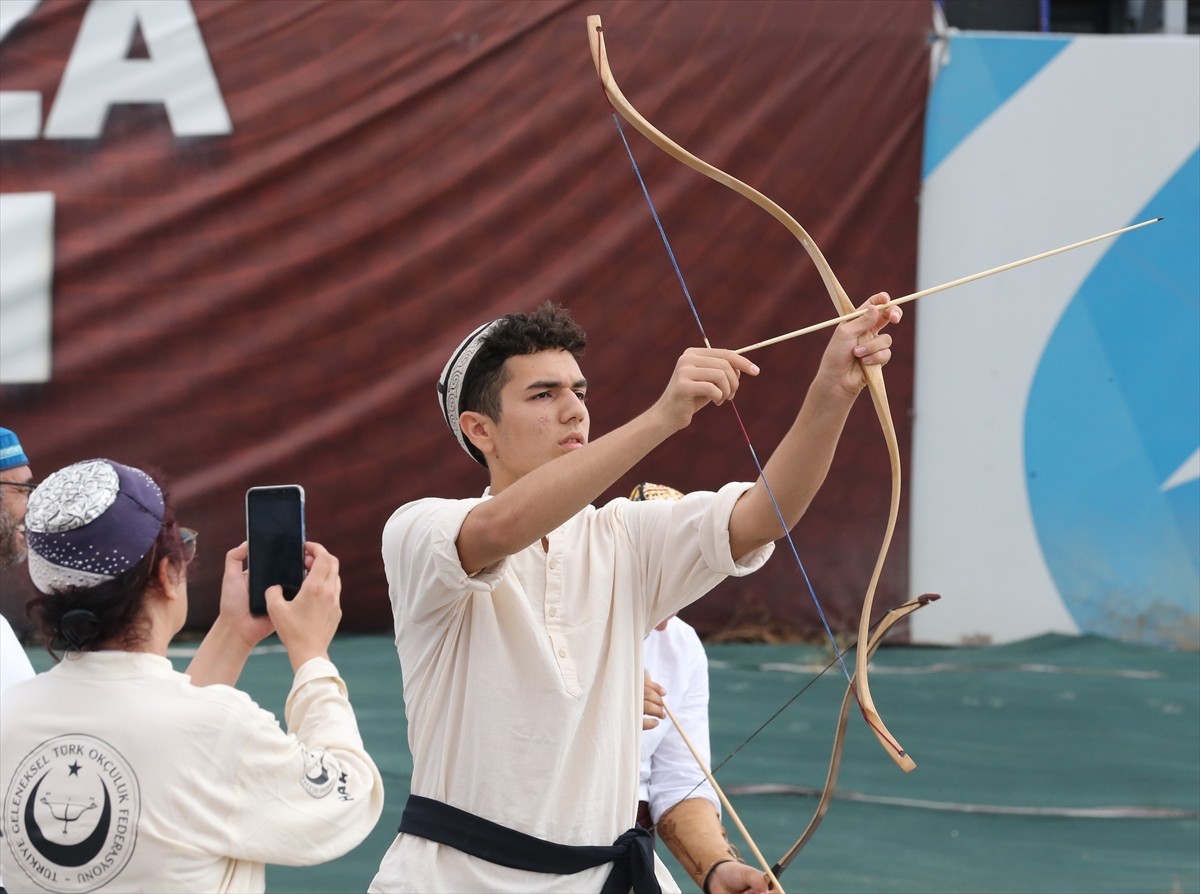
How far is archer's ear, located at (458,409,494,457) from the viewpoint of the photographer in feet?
6.43

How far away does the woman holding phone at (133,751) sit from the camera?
138cm

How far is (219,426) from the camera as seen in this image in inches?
191

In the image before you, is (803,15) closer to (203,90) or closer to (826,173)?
(826,173)

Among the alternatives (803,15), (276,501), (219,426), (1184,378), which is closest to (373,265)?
(219,426)

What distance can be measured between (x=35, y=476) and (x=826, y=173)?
275 centimetres

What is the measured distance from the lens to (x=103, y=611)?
1.43 meters

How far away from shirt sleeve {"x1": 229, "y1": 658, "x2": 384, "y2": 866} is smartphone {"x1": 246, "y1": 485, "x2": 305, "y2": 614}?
149mm

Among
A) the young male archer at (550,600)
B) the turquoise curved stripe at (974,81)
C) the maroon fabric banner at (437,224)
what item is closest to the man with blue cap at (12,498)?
the young male archer at (550,600)

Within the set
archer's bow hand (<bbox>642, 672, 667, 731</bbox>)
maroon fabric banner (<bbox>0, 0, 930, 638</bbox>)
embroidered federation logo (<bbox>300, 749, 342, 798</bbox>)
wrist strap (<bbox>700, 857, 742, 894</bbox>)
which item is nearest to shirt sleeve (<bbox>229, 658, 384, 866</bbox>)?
embroidered federation logo (<bbox>300, 749, 342, 798</bbox>)

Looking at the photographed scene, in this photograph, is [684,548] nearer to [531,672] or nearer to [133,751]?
[531,672]

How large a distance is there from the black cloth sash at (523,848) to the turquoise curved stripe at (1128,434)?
11.0ft

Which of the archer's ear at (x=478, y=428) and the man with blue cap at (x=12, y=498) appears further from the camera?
the man with blue cap at (x=12, y=498)

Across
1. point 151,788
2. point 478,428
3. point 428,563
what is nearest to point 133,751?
point 151,788

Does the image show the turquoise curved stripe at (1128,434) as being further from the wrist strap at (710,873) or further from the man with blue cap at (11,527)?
the man with blue cap at (11,527)
